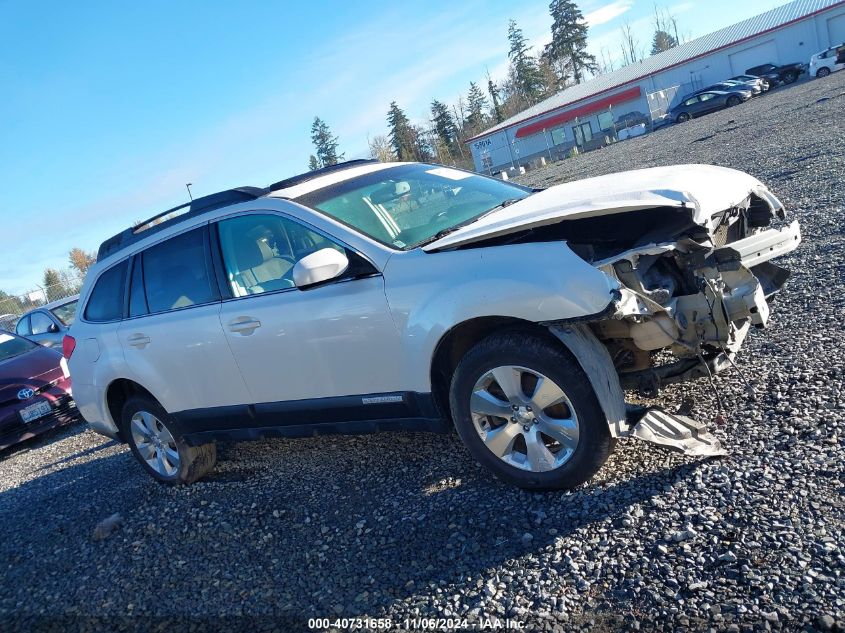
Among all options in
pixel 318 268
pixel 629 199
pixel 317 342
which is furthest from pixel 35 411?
pixel 629 199

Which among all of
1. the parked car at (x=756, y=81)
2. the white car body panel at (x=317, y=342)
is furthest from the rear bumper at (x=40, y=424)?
the parked car at (x=756, y=81)

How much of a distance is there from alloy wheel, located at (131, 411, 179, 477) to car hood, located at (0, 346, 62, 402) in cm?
425

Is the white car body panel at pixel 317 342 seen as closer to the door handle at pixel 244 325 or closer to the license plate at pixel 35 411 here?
the door handle at pixel 244 325

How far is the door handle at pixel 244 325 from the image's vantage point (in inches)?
167

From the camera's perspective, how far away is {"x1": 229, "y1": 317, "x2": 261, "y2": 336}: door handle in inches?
167

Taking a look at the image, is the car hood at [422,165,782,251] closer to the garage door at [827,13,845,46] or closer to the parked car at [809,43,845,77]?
the parked car at [809,43,845,77]

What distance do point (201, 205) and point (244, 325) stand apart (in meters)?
1.08

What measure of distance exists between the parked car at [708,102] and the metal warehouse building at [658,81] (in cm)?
540

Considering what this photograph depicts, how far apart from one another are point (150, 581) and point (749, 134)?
19039mm

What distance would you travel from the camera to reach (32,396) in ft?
28.4

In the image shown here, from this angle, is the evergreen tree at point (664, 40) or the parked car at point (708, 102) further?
the evergreen tree at point (664, 40)

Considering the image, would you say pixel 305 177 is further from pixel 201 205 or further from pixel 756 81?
pixel 756 81

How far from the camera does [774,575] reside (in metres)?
2.51

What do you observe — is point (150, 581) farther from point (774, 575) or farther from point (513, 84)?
point (513, 84)
